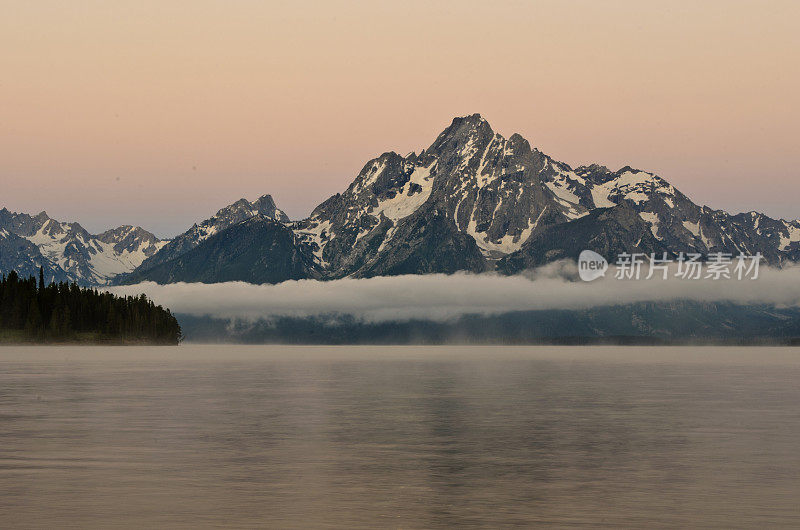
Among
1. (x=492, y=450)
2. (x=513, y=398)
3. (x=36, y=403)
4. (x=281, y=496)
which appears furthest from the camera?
(x=513, y=398)

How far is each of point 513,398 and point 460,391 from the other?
12.8 metres

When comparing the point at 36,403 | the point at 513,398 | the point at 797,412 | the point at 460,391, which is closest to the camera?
the point at 797,412

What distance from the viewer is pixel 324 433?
5950 centimetres

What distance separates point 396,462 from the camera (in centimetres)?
4650

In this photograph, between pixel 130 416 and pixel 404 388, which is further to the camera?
pixel 404 388

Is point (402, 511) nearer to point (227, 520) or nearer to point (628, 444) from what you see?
point (227, 520)

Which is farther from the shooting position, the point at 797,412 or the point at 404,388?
the point at 404,388

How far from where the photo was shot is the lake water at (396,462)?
33.7 metres

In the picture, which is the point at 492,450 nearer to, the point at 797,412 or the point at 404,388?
the point at 797,412

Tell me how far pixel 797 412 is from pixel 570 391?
103 feet

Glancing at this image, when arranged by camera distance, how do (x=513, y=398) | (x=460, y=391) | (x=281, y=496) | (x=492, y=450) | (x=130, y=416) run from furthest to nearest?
1. (x=460, y=391)
2. (x=513, y=398)
3. (x=130, y=416)
4. (x=492, y=450)
5. (x=281, y=496)

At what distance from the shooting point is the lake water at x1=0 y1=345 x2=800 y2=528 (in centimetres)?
3372

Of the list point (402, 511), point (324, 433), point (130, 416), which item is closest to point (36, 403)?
point (130, 416)

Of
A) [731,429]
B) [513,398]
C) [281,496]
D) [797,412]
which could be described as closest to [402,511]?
[281,496]
